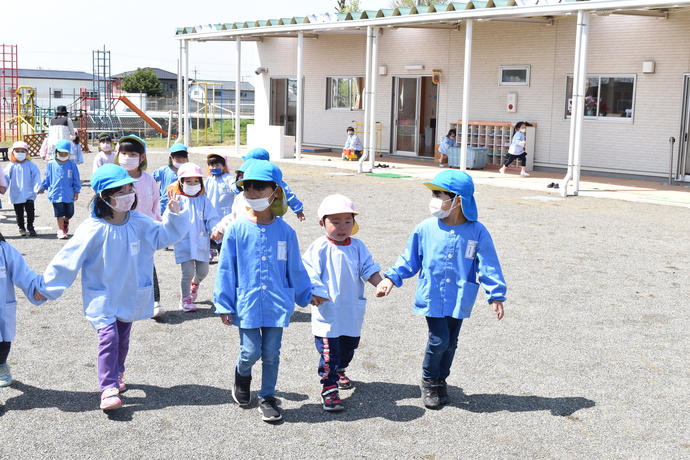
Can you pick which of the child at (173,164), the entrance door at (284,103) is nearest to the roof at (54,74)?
the entrance door at (284,103)

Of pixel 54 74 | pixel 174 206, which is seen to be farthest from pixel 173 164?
pixel 54 74

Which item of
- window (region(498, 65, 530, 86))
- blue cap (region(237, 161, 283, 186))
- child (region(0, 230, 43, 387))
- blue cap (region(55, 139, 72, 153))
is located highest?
window (region(498, 65, 530, 86))

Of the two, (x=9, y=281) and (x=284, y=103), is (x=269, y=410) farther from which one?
(x=284, y=103)

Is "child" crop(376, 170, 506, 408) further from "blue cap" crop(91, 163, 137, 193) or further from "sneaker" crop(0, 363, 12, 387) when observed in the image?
"sneaker" crop(0, 363, 12, 387)

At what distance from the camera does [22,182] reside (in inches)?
441

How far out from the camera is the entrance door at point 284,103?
29438mm

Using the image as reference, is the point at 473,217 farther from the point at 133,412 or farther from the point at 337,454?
the point at 133,412

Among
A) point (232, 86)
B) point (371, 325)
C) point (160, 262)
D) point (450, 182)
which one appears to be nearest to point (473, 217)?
point (450, 182)

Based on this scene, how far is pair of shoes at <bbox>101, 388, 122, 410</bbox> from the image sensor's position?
15.4ft

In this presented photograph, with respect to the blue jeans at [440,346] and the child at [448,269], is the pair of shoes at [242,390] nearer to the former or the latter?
the child at [448,269]

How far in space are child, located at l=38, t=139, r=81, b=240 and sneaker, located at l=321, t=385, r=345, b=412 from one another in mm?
7076

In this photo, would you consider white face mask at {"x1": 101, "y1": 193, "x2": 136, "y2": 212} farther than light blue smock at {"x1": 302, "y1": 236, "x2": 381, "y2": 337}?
No

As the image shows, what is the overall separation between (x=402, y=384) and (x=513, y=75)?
1745cm

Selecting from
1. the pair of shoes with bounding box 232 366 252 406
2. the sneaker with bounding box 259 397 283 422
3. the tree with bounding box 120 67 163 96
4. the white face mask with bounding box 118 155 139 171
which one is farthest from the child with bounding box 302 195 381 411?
the tree with bounding box 120 67 163 96
